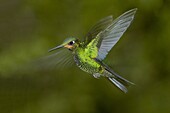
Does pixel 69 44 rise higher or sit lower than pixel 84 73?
lower

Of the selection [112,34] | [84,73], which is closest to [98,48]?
[112,34]

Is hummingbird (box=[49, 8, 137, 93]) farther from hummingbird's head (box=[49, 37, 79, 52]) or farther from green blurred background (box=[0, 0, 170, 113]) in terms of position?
green blurred background (box=[0, 0, 170, 113])

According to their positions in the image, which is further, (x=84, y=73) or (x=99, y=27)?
(x=84, y=73)

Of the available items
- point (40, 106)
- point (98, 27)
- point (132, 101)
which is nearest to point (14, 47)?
point (40, 106)

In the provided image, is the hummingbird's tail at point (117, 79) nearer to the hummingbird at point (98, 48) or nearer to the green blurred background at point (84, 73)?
the hummingbird at point (98, 48)

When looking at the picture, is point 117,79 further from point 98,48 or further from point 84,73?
point 84,73

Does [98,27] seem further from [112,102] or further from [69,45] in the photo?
[112,102]
